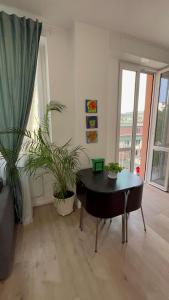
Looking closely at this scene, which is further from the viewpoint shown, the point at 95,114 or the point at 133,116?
the point at 133,116

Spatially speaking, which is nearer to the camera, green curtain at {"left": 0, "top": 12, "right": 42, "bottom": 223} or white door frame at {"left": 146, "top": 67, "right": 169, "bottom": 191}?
green curtain at {"left": 0, "top": 12, "right": 42, "bottom": 223}

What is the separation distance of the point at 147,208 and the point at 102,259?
1.21 metres

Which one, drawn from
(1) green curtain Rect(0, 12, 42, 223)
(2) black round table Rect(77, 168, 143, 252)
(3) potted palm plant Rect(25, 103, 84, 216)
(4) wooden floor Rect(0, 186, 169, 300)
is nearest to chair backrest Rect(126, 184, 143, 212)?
(2) black round table Rect(77, 168, 143, 252)

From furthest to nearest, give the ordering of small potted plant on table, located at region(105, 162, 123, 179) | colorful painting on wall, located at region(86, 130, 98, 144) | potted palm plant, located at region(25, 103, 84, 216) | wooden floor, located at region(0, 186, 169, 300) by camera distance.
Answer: colorful painting on wall, located at region(86, 130, 98, 144), potted palm plant, located at region(25, 103, 84, 216), small potted plant on table, located at region(105, 162, 123, 179), wooden floor, located at region(0, 186, 169, 300)

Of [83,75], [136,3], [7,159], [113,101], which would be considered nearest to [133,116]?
[113,101]

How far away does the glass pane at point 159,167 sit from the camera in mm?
3071

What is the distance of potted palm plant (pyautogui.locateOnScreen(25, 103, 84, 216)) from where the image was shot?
1848 mm

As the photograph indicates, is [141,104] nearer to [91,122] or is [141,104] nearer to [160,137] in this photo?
[160,137]

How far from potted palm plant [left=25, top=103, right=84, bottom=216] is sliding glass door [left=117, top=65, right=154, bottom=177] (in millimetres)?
1037

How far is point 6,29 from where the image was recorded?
5.45ft

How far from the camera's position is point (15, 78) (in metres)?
1.75

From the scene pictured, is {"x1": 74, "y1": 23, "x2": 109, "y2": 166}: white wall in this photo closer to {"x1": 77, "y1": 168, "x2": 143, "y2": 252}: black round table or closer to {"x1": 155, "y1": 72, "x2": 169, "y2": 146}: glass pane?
{"x1": 77, "y1": 168, "x2": 143, "y2": 252}: black round table

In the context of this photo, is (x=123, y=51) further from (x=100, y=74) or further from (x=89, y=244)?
(x=89, y=244)

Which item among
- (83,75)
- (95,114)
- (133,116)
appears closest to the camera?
(83,75)
